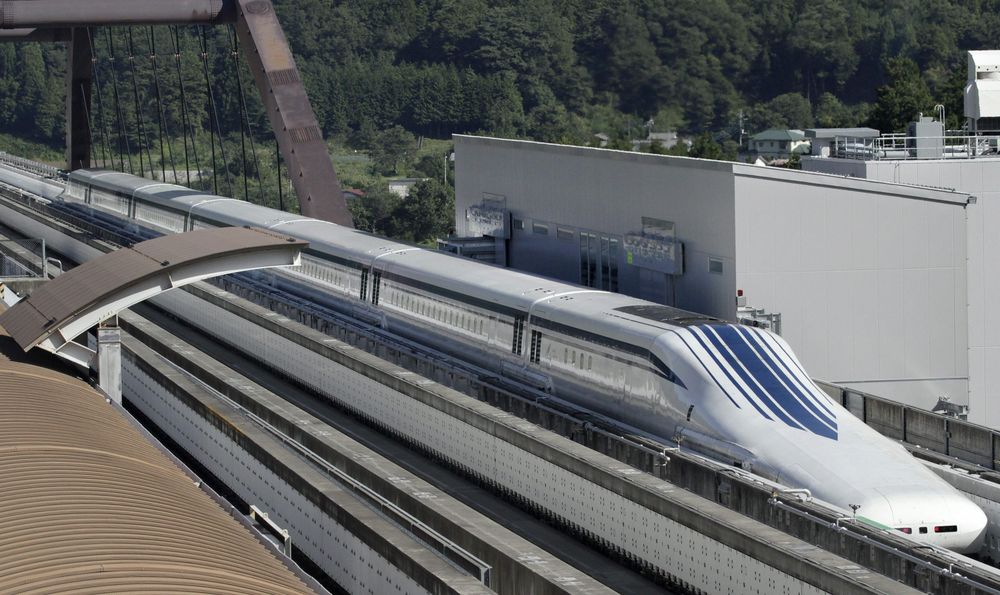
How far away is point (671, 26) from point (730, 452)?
12728 cm

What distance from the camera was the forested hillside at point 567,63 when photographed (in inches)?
5192

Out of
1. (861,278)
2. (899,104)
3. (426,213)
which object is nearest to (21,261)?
(861,278)

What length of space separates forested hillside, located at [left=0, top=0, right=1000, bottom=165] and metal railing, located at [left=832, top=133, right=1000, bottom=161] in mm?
91604

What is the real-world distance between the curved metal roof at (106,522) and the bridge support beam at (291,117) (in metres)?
26.4

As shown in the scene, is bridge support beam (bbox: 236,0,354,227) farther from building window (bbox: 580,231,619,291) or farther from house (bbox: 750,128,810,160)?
house (bbox: 750,128,810,160)

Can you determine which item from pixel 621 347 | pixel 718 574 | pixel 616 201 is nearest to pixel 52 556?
pixel 718 574

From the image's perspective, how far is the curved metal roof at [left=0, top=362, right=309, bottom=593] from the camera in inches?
406

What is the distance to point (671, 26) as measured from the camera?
142 m

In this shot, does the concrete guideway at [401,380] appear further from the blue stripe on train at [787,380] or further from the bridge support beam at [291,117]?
the bridge support beam at [291,117]

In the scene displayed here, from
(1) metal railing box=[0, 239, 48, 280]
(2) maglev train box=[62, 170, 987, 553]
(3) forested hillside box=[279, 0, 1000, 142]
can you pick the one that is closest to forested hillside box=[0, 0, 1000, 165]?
(3) forested hillside box=[279, 0, 1000, 142]

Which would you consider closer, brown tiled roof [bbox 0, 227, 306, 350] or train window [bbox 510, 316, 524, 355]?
brown tiled roof [bbox 0, 227, 306, 350]

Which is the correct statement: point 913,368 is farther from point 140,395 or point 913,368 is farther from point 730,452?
point 140,395

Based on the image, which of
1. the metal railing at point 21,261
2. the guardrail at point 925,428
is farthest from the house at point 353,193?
the guardrail at point 925,428

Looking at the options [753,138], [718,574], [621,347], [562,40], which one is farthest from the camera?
[562,40]
